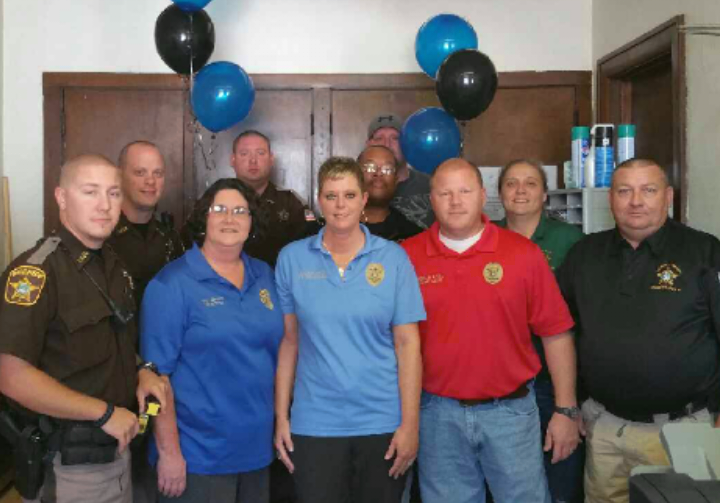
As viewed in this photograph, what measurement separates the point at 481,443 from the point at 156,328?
3.53 ft

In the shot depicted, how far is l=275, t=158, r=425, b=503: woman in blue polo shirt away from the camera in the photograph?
206cm

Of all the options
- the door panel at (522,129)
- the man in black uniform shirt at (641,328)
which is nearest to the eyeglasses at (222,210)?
the man in black uniform shirt at (641,328)

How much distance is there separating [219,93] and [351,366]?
5.54 feet

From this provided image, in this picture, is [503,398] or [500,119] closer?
[503,398]

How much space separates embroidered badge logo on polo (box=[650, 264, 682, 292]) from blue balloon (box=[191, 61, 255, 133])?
203 centimetres

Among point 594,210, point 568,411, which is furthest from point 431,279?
point 594,210

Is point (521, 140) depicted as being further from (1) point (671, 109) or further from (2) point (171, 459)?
(2) point (171, 459)

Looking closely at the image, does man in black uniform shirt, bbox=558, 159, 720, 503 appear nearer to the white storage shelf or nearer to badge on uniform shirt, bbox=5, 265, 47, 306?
the white storage shelf

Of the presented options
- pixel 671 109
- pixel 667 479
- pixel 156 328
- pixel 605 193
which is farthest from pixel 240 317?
pixel 671 109

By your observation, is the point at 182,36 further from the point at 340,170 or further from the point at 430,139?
the point at 340,170

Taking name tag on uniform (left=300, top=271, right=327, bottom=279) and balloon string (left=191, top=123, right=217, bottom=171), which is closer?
name tag on uniform (left=300, top=271, right=327, bottom=279)

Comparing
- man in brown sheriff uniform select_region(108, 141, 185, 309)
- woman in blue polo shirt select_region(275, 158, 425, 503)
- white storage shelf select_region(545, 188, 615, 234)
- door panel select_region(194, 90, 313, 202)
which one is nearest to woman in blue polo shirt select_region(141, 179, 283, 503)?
woman in blue polo shirt select_region(275, 158, 425, 503)

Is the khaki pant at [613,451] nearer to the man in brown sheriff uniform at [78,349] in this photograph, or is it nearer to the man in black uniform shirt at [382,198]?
the man in black uniform shirt at [382,198]

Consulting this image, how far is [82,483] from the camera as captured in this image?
6.14 feet
